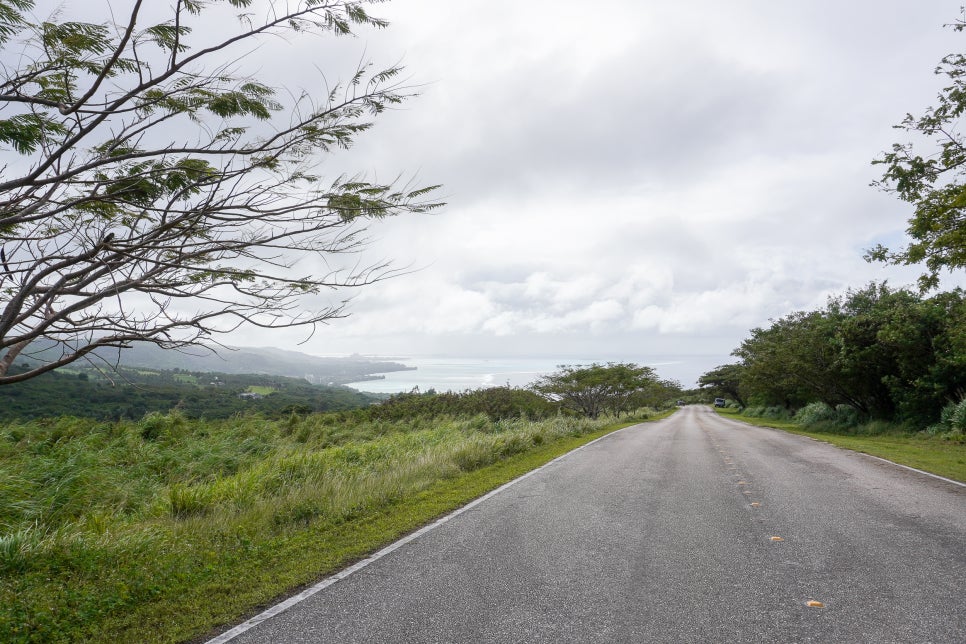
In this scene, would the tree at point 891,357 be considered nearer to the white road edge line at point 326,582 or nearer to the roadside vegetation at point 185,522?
the roadside vegetation at point 185,522

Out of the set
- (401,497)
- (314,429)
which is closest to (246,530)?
(401,497)

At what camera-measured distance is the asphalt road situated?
3.35m

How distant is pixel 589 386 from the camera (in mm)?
39719

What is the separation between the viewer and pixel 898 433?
19.8m

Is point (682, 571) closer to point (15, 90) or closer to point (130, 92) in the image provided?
point (130, 92)

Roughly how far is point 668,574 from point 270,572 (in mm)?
3634

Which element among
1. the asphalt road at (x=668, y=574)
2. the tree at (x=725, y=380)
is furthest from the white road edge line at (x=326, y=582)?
the tree at (x=725, y=380)

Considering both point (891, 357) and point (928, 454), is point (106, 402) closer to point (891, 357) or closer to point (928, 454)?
point (928, 454)

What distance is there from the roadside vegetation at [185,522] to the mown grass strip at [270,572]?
2 centimetres

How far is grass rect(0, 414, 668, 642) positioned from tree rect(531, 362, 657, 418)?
2621 cm

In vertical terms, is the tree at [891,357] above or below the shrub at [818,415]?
above

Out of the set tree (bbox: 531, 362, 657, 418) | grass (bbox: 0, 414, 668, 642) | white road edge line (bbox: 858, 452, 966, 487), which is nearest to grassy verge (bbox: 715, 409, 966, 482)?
white road edge line (bbox: 858, 452, 966, 487)

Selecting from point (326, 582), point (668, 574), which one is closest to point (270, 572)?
point (326, 582)

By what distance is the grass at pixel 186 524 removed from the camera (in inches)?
145
